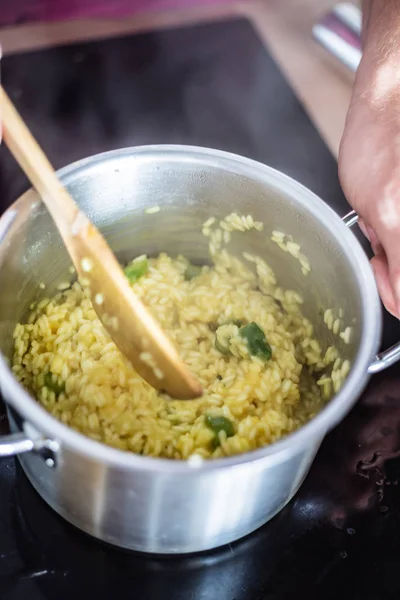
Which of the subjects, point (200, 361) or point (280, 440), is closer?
point (280, 440)

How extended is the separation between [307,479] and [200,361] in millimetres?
290

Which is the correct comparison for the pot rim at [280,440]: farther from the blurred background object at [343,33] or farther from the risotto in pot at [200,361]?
the blurred background object at [343,33]

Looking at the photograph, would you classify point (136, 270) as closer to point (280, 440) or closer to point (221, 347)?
point (221, 347)

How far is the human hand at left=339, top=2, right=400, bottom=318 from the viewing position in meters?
1.08

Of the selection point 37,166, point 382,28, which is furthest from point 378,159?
point 37,166

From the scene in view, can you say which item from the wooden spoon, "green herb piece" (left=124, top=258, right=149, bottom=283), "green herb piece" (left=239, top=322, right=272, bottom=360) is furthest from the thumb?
"green herb piece" (left=124, top=258, right=149, bottom=283)

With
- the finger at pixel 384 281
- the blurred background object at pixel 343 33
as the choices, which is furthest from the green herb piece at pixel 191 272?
the blurred background object at pixel 343 33

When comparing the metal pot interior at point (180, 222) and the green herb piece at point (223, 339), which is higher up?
the metal pot interior at point (180, 222)

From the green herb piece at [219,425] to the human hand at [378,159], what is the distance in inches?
13.2

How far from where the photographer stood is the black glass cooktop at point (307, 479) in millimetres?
1047

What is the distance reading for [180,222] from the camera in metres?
1.31

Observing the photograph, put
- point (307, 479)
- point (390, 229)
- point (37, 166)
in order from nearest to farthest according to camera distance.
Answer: point (37, 166) → point (390, 229) → point (307, 479)

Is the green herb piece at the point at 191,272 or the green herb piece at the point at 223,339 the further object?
the green herb piece at the point at 191,272

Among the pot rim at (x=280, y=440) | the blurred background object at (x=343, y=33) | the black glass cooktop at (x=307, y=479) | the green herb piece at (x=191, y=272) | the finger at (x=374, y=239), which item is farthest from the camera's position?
the blurred background object at (x=343, y=33)
